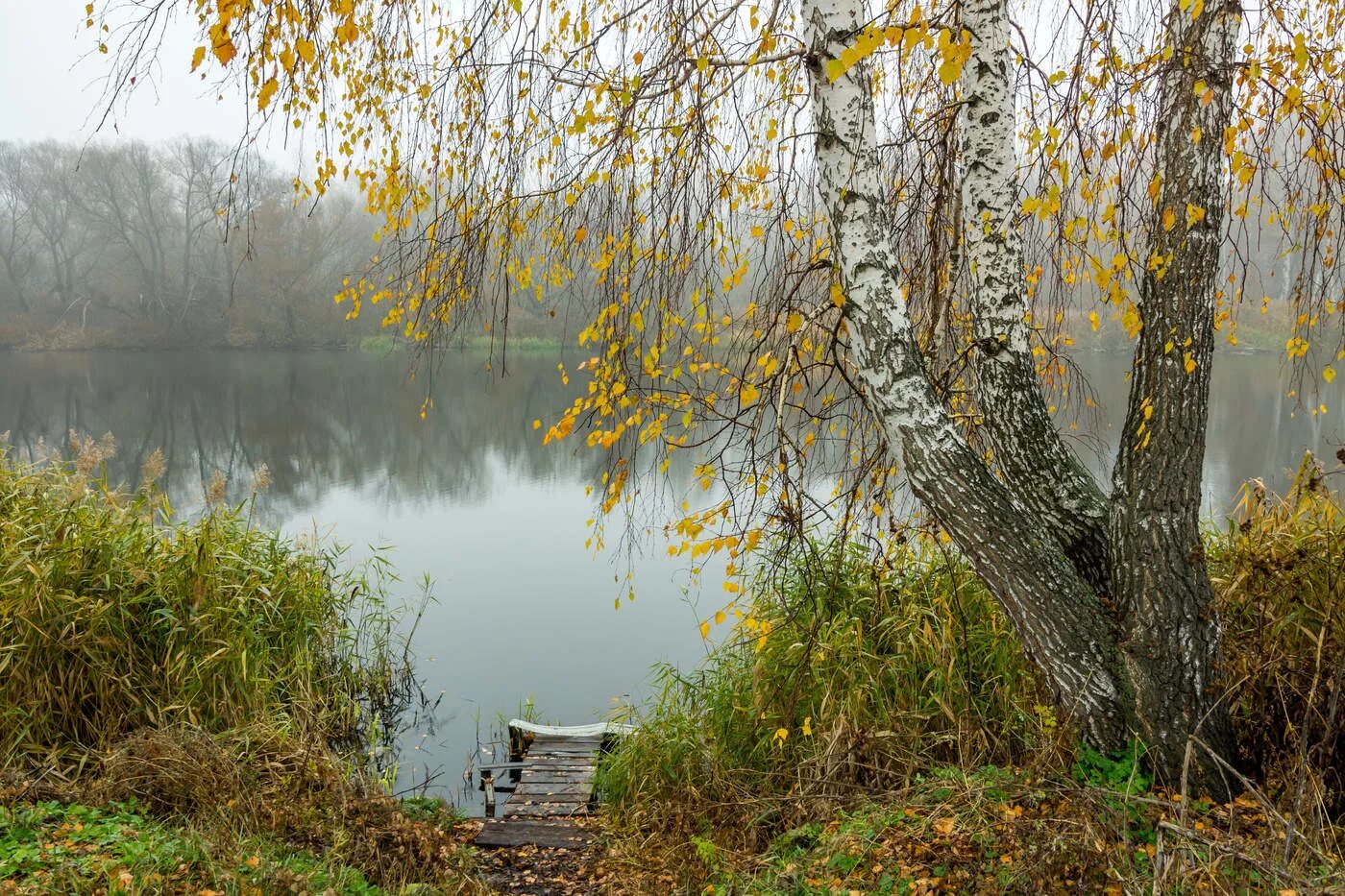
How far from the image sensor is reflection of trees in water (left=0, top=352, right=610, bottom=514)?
13.7m

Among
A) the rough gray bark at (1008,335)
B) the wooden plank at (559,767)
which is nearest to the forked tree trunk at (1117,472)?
the rough gray bark at (1008,335)

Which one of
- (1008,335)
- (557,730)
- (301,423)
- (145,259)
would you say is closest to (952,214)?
(1008,335)

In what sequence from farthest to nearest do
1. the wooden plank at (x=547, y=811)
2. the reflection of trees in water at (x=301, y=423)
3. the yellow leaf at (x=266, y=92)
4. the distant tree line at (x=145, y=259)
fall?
the distant tree line at (x=145, y=259), the reflection of trees in water at (x=301, y=423), the wooden plank at (x=547, y=811), the yellow leaf at (x=266, y=92)

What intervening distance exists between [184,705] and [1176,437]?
14.0ft

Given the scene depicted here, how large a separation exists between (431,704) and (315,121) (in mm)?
4206

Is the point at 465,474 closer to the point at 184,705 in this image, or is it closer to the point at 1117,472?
the point at 184,705

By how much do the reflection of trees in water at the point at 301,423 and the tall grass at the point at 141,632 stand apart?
407 cm

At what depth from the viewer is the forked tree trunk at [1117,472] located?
258cm

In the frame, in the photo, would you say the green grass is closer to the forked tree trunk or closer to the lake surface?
the lake surface

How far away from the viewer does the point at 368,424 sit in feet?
59.8

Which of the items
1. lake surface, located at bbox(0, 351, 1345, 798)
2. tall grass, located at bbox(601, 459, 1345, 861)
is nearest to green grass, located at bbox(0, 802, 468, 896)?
tall grass, located at bbox(601, 459, 1345, 861)

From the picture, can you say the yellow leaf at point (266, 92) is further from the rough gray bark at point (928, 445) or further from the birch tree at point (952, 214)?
the rough gray bark at point (928, 445)

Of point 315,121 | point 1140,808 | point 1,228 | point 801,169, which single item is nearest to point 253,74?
point 315,121

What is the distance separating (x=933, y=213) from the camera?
3385mm
